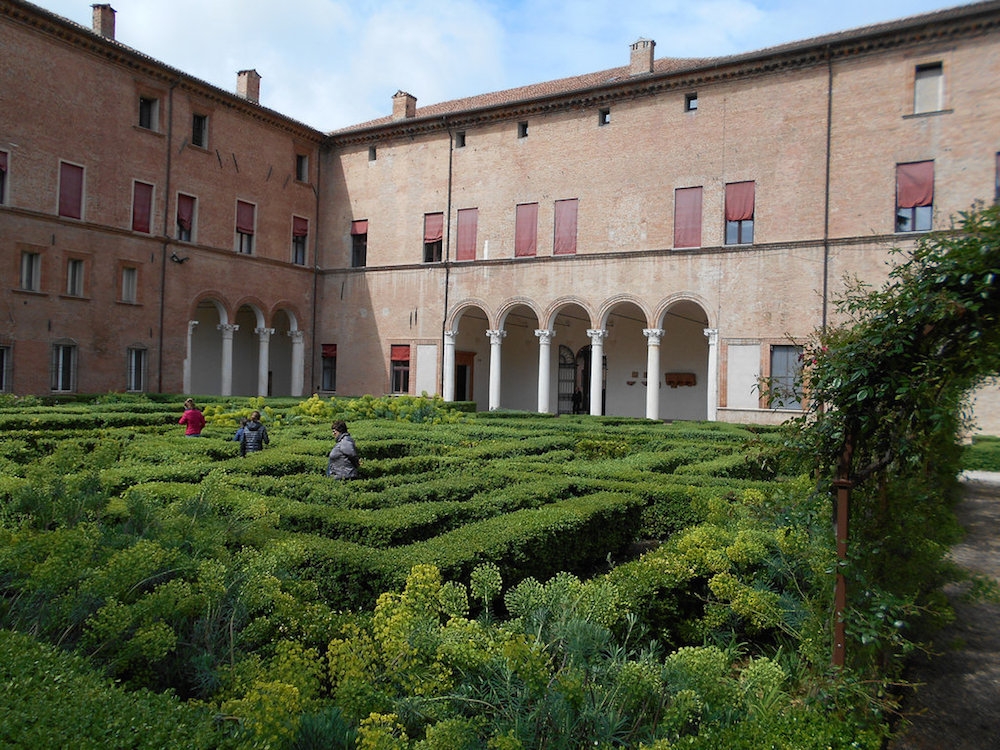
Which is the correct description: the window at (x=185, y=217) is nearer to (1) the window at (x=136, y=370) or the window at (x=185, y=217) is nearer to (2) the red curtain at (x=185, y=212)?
(2) the red curtain at (x=185, y=212)

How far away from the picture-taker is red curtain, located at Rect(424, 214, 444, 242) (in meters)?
28.9

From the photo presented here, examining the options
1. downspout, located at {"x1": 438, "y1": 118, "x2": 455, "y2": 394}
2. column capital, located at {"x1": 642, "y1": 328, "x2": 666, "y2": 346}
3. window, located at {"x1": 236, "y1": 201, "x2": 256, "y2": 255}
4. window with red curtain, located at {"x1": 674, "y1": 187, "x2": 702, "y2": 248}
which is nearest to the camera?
window with red curtain, located at {"x1": 674, "y1": 187, "x2": 702, "y2": 248}

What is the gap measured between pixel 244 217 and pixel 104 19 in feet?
25.3

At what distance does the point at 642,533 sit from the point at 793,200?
57.9ft

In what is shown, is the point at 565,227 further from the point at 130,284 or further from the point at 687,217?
the point at 130,284

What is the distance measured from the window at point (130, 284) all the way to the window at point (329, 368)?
8.54 meters

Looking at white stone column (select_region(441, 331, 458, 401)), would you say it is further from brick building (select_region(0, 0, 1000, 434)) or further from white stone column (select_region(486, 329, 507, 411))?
white stone column (select_region(486, 329, 507, 411))

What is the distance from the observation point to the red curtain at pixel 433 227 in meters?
28.9

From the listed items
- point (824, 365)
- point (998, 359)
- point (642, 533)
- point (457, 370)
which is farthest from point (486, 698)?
point (457, 370)

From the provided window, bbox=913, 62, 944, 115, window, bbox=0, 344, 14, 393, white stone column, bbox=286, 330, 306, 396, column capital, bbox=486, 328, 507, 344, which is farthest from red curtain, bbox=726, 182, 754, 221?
window, bbox=0, 344, 14, 393

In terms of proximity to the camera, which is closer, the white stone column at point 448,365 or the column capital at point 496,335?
the column capital at point 496,335

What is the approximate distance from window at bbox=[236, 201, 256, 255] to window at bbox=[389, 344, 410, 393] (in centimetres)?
680

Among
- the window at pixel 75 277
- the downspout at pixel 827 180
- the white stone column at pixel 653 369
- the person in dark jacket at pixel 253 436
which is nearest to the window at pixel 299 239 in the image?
the window at pixel 75 277

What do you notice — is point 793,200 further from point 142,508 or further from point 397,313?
point 142,508
